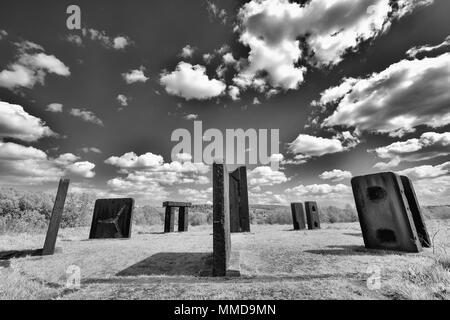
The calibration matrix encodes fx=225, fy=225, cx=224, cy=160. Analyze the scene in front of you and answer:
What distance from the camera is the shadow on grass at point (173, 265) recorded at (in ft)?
10.3

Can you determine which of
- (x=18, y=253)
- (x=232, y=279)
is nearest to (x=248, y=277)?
(x=232, y=279)

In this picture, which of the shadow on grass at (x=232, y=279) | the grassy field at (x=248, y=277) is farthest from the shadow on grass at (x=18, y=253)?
the shadow on grass at (x=232, y=279)

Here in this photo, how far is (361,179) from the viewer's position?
481 centimetres

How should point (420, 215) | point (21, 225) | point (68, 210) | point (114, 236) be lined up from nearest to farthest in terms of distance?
point (420, 215) → point (114, 236) → point (21, 225) → point (68, 210)

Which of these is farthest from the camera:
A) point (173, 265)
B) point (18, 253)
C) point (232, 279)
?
point (18, 253)

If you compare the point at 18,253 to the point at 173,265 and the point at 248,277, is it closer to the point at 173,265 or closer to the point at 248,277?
the point at 173,265

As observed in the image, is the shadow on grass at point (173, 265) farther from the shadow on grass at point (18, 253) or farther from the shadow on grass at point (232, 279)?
the shadow on grass at point (18, 253)

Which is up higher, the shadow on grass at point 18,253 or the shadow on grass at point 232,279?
the shadow on grass at point 18,253

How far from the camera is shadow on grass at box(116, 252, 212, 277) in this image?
314 centimetres

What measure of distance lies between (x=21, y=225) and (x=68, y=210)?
430 cm

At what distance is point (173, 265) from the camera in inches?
141

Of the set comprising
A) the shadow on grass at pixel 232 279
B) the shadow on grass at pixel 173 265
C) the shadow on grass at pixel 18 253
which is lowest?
the shadow on grass at pixel 232 279
